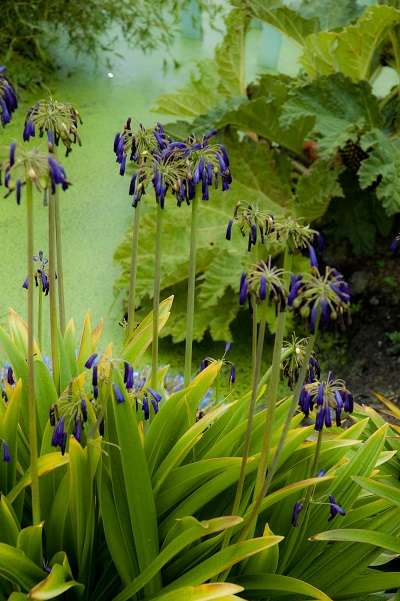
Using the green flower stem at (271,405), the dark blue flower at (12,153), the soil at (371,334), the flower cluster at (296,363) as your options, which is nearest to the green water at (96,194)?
the soil at (371,334)

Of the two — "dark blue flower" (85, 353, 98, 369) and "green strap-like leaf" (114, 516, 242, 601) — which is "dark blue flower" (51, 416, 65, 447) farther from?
"green strap-like leaf" (114, 516, 242, 601)

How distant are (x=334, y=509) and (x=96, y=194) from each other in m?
3.03

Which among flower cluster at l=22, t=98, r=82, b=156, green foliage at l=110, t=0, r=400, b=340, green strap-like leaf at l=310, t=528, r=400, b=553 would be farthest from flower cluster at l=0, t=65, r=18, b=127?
green foliage at l=110, t=0, r=400, b=340

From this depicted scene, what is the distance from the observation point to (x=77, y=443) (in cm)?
171

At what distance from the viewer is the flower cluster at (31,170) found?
134 cm

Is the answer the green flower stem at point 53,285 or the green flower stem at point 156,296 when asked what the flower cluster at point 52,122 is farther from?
the green flower stem at point 156,296

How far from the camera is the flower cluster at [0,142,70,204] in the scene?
4.41 feet

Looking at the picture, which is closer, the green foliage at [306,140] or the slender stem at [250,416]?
the slender stem at [250,416]

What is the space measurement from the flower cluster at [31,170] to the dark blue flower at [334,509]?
0.92 meters

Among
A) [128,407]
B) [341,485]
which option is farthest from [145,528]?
[341,485]

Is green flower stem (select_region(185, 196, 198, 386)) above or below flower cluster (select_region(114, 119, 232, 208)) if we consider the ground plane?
below

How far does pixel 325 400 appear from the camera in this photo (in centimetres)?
159

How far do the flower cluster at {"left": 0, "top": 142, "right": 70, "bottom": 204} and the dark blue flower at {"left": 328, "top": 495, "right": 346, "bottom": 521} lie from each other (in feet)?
3.02

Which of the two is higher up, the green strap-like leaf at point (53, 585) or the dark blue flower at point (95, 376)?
the dark blue flower at point (95, 376)
